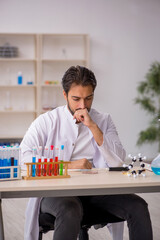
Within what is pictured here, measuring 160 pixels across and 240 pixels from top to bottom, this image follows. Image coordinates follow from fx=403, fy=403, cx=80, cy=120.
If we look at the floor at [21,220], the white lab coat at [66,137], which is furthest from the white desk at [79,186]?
the floor at [21,220]

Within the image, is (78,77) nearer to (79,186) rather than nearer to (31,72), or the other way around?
(79,186)

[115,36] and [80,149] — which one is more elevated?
[115,36]

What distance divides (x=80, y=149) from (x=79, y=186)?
28.4 inches

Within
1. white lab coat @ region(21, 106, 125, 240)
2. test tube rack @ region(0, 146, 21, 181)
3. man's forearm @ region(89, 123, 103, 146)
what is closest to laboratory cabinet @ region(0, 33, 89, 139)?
white lab coat @ region(21, 106, 125, 240)

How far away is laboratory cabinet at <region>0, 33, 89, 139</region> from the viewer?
677 centimetres

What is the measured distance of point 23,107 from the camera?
22.5 feet

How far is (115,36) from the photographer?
23.0 feet

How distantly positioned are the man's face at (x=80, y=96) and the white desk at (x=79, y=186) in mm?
543

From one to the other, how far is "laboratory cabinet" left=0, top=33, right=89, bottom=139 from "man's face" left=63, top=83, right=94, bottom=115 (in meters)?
4.26

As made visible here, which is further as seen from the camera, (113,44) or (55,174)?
(113,44)

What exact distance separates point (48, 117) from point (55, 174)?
62 cm

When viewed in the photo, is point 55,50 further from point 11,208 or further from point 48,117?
point 48,117

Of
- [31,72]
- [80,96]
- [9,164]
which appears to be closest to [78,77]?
[80,96]

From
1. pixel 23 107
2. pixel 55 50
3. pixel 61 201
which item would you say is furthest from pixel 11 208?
pixel 55 50
